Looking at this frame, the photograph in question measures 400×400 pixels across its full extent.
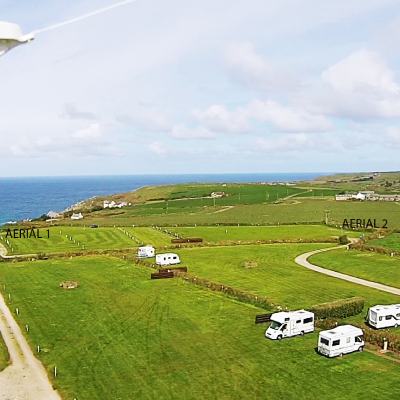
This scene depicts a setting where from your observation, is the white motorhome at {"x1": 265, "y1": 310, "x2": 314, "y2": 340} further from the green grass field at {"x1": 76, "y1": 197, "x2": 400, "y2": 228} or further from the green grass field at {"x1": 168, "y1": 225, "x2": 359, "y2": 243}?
the green grass field at {"x1": 76, "y1": 197, "x2": 400, "y2": 228}

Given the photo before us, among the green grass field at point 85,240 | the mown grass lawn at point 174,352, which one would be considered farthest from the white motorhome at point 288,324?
the green grass field at point 85,240

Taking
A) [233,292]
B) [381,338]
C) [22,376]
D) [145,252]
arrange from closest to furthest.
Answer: [22,376]
[381,338]
[233,292]
[145,252]

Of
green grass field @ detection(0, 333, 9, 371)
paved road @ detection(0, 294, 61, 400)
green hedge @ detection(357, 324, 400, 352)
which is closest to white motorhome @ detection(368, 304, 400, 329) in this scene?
green hedge @ detection(357, 324, 400, 352)

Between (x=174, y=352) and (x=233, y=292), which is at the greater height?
(x=233, y=292)

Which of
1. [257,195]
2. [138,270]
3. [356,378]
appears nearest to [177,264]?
[138,270]

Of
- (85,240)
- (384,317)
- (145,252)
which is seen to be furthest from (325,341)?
(85,240)

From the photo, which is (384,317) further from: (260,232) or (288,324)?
(260,232)

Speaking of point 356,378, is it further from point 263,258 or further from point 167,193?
point 167,193

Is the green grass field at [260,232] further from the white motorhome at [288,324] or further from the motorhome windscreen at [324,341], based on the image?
the motorhome windscreen at [324,341]
